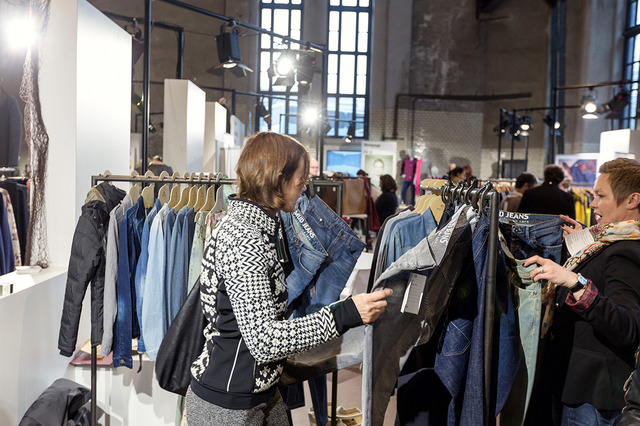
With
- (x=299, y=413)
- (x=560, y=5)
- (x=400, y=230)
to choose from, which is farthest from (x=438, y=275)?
(x=560, y=5)

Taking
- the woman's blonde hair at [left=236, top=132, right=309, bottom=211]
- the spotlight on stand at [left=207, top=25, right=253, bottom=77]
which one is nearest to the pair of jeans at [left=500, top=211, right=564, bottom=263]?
the woman's blonde hair at [left=236, top=132, right=309, bottom=211]

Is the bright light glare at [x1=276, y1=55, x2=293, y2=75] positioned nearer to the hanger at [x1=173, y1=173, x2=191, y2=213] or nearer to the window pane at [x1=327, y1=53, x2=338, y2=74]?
the hanger at [x1=173, y1=173, x2=191, y2=213]

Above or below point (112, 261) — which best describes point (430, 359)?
below

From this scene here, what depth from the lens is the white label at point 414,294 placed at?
1.63m

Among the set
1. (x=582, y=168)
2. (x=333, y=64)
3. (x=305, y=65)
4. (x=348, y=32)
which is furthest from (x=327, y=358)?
(x=348, y=32)

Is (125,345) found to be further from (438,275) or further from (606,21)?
(606,21)

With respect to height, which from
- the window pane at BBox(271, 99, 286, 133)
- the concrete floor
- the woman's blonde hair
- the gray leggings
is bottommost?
the concrete floor

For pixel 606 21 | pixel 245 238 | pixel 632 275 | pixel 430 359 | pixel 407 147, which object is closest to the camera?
pixel 245 238

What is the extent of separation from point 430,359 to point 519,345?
32 centimetres

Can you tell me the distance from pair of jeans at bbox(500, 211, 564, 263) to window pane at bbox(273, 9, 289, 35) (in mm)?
16524

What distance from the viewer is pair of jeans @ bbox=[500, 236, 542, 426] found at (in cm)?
184

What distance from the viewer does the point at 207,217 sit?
272cm

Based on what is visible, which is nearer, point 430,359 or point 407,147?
point 430,359

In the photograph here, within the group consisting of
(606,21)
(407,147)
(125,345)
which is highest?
(606,21)
